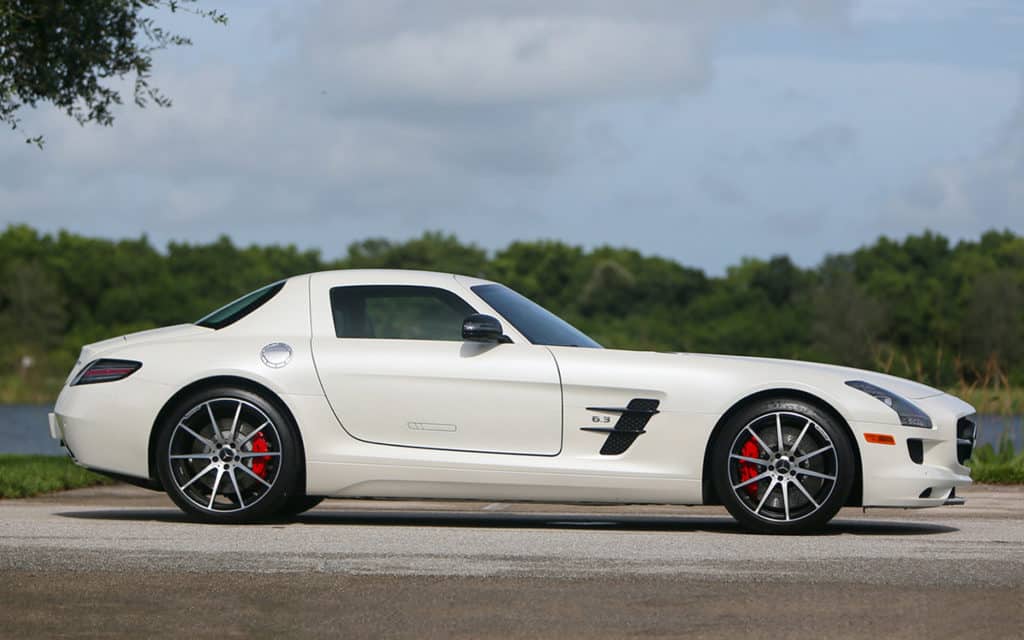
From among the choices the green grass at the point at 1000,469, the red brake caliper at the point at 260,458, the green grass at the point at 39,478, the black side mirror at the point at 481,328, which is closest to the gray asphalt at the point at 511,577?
the red brake caliper at the point at 260,458

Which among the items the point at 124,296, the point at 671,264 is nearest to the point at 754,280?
the point at 671,264

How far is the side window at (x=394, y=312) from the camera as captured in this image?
29.7 ft

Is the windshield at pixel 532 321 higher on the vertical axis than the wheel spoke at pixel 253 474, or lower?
higher

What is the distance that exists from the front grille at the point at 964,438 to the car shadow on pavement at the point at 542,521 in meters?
0.48

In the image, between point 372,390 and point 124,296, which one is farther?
point 124,296

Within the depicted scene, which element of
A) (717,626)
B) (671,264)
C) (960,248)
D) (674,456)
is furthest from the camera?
(671,264)

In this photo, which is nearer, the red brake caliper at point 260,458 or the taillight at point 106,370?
the red brake caliper at point 260,458

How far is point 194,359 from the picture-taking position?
9.02 meters

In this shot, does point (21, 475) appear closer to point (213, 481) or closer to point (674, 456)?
point (213, 481)

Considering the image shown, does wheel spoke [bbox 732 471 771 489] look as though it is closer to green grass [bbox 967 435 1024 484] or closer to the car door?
the car door

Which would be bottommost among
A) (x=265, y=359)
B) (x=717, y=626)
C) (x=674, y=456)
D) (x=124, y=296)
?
(x=717, y=626)

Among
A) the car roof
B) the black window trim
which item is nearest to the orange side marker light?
the black window trim

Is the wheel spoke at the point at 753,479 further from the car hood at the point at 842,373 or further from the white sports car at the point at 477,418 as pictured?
the car hood at the point at 842,373

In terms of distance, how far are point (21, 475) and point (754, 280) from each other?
113 meters
